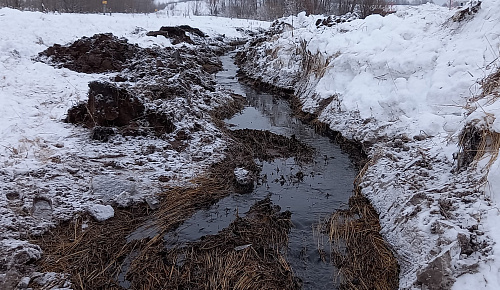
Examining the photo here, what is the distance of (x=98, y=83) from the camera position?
18.9ft

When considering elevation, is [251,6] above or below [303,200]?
above

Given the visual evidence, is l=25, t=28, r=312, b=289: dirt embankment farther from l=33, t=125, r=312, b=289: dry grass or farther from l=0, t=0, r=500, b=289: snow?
l=0, t=0, r=500, b=289: snow

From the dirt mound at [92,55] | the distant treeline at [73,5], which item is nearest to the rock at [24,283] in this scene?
the dirt mound at [92,55]

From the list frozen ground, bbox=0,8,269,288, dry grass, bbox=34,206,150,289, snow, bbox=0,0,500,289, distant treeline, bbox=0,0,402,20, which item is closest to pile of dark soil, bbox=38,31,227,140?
frozen ground, bbox=0,8,269,288

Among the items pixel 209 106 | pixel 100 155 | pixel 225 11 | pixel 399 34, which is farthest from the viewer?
pixel 225 11

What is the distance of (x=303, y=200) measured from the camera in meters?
4.57

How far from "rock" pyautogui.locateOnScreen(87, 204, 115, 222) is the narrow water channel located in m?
0.81

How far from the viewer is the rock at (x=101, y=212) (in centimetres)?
389

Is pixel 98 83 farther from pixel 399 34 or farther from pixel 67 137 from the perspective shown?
pixel 399 34

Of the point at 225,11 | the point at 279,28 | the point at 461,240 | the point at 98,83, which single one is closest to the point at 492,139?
the point at 461,240

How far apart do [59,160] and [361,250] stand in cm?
423

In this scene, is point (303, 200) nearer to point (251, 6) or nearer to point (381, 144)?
point (381, 144)

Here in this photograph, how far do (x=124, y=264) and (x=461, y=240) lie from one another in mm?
3249

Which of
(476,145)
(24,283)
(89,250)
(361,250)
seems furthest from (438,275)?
(24,283)
